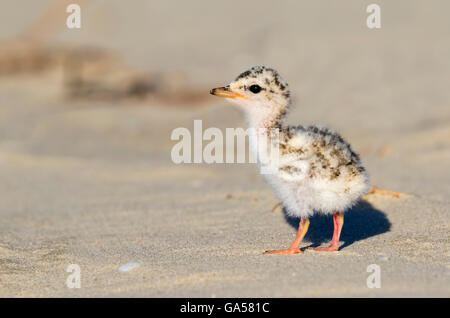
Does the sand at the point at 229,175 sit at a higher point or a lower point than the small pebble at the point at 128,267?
higher

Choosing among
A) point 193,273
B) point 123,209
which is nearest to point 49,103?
point 123,209

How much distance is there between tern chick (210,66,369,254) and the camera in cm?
410

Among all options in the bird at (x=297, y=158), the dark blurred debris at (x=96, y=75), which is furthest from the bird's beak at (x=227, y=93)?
the dark blurred debris at (x=96, y=75)

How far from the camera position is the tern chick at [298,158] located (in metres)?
4.10

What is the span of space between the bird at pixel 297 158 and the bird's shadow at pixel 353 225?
416mm

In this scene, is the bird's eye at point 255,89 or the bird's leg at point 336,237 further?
the bird's eye at point 255,89

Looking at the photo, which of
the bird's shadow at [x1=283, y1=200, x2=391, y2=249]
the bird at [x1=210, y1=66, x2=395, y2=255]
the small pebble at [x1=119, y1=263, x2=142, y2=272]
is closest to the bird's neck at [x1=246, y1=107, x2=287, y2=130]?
the bird at [x1=210, y1=66, x2=395, y2=255]

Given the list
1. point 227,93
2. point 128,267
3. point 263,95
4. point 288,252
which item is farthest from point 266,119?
point 128,267

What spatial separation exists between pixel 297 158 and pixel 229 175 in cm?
443

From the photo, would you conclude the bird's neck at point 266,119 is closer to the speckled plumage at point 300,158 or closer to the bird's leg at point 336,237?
the speckled plumage at point 300,158

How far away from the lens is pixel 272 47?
638 inches

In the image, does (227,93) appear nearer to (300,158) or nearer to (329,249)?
(300,158)

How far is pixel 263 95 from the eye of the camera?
4.33 m
